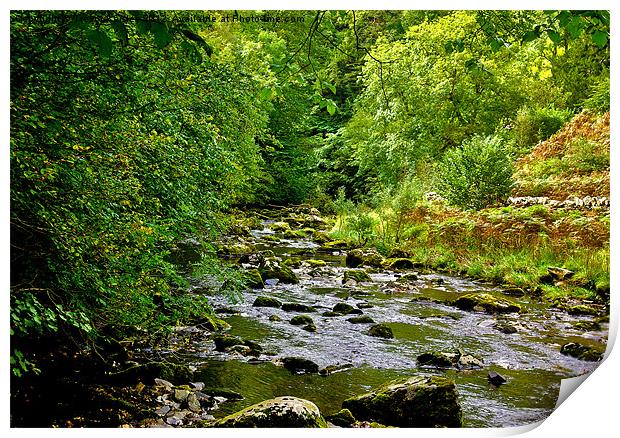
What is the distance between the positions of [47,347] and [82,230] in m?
1.14

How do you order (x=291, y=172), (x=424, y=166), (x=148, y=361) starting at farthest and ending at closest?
(x=424, y=166) → (x=291, y=172) → (x=148, y=361)

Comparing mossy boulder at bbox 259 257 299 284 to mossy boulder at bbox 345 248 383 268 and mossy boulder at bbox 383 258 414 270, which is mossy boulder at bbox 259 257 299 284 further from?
mossy boulder at bbox 383 258 414 270

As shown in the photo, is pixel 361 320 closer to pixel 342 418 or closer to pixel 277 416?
pixel 342 418

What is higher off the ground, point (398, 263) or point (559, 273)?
point (559, 273)

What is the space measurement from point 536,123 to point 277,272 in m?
3.34

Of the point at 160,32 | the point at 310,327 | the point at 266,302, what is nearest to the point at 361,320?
the point at 310,327

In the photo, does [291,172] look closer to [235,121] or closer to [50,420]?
[235,121]

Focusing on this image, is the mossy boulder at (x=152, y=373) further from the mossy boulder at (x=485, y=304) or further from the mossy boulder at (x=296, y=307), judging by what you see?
the mossy boulder at (x=485, y=304)

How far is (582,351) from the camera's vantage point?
4.48 m

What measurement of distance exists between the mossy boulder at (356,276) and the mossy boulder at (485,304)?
1.38 meters

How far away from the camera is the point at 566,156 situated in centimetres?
446

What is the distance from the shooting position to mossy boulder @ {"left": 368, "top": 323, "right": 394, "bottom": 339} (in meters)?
5.26

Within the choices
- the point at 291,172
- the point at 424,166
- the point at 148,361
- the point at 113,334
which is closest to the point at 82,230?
the point at 113,334

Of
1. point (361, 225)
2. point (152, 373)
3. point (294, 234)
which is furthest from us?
point (361, 225)
